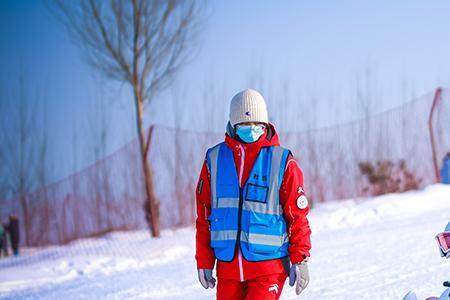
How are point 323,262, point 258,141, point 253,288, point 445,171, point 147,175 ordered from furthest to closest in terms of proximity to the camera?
A: 1. point 445,171
2. point 147,175
3. point 323,262
4. point 258,141
5. point 253,288

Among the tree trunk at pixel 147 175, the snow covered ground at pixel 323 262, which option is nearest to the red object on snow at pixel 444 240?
the snow covered ground at pixel 323 262

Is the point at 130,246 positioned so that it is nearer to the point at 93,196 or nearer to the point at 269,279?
the point at 93,196

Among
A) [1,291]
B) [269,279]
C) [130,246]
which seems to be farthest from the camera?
[130,246]

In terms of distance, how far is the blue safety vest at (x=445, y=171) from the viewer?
47.3 ft

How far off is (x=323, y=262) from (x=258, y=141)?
4722 millimetres

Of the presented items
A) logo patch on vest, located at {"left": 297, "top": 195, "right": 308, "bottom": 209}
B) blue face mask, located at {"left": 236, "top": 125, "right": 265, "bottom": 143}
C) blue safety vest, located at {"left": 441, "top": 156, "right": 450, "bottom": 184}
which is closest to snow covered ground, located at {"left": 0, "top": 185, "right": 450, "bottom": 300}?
blue safety vest, located at {"left": 441, "top": 156, "right": 450, "bottom": 184}

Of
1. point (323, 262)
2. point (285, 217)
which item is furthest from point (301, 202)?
point (323, 262)

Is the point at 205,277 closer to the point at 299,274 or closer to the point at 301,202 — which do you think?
the point at 299,274

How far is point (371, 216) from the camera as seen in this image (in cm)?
1207

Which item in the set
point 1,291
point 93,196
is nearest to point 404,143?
point 93,196

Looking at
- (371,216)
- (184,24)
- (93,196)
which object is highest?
(184,24)

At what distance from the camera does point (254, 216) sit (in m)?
2.95

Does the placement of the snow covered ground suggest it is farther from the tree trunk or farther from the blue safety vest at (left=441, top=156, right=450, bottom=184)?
the blue safety vest at (left=441, top=156, right=450, bottom=184)

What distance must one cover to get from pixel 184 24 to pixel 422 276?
7557 millimetres
